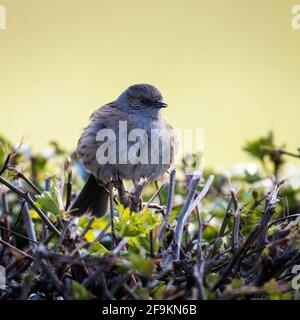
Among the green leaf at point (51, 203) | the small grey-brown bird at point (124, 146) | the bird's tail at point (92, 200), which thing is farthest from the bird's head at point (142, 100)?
the green leaf at point (51, 203)

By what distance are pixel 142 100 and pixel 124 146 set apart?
792 mm

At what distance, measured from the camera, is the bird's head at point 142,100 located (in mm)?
4559

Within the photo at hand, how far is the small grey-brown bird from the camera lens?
3969 millimetres

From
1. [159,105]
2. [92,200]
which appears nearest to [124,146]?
[92,200]

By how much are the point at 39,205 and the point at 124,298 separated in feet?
1.57

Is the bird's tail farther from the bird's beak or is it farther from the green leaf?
the green leaf

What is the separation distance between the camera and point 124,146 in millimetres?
3938

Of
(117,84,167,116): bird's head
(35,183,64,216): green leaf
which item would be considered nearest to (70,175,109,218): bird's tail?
(117,84,167,116): bird's head

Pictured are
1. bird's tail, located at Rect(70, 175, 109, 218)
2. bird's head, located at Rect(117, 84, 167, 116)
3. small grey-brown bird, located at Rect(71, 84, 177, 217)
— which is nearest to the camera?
bird's tail, located at Rect(70, 175, 109, 218)

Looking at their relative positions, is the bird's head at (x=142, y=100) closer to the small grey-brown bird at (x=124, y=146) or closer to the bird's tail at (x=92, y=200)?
the small grey-brown bird at (x=124, y=146)

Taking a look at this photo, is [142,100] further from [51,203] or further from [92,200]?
[51,203]
